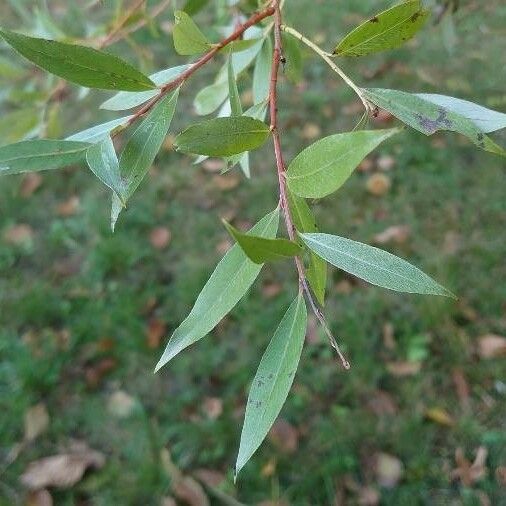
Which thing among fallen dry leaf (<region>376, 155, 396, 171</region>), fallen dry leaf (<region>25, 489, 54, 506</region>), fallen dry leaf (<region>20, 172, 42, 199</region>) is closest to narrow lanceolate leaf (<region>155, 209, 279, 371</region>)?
fallen dry leaf (<region>25, 489, 54, 506</region>)

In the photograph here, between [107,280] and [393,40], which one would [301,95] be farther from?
[393,40]

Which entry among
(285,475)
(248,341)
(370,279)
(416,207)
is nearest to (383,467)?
(285,475)

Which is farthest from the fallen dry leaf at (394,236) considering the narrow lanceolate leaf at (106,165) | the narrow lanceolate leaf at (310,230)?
the narrow lanceolate leaf at (106,165)

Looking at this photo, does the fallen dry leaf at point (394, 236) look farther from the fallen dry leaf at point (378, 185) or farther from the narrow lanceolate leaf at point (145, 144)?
the narrow lanceolate leaf at point (145, 144)

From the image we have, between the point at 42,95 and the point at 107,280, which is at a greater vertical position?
the point at 42,95

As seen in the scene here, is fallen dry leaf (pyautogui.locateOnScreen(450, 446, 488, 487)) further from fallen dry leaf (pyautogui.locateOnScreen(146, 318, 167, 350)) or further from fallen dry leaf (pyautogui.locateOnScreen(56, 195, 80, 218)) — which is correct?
fallen dry leaf (pyautogui.locateOnScreen(56, 195, 80, 218))
